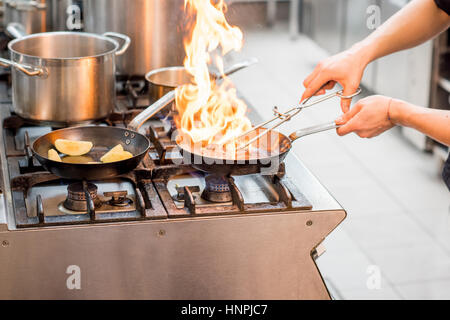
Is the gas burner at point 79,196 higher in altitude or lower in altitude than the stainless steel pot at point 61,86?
lower

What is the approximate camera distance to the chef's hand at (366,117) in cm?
156

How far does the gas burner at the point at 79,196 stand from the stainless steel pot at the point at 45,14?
3.57 ft

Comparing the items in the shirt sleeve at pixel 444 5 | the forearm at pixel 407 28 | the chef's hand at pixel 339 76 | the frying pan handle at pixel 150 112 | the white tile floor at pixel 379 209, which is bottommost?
the white tile floor at pixel 379 209

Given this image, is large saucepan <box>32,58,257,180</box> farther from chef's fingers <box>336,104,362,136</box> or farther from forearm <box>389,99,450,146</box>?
forearm <box>389,99,450,146</box>

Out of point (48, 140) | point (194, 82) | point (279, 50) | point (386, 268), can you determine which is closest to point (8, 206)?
point (48, 140)

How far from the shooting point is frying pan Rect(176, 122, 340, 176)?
144 cm

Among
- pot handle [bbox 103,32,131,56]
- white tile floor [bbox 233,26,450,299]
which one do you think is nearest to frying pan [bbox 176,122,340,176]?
pot handle [bbox 103,32,131,56]

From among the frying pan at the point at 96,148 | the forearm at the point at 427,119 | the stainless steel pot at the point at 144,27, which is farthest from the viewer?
the stainless steel pot at the point at 144,27

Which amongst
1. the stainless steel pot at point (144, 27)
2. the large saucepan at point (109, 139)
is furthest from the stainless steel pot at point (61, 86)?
the stainless steel pot at point (144, 27)

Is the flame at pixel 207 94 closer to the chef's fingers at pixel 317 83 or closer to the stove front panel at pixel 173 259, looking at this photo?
the chef's fingers at pixel 317 83

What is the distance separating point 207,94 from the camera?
1.72 m

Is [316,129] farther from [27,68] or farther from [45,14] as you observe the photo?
[45,14]
